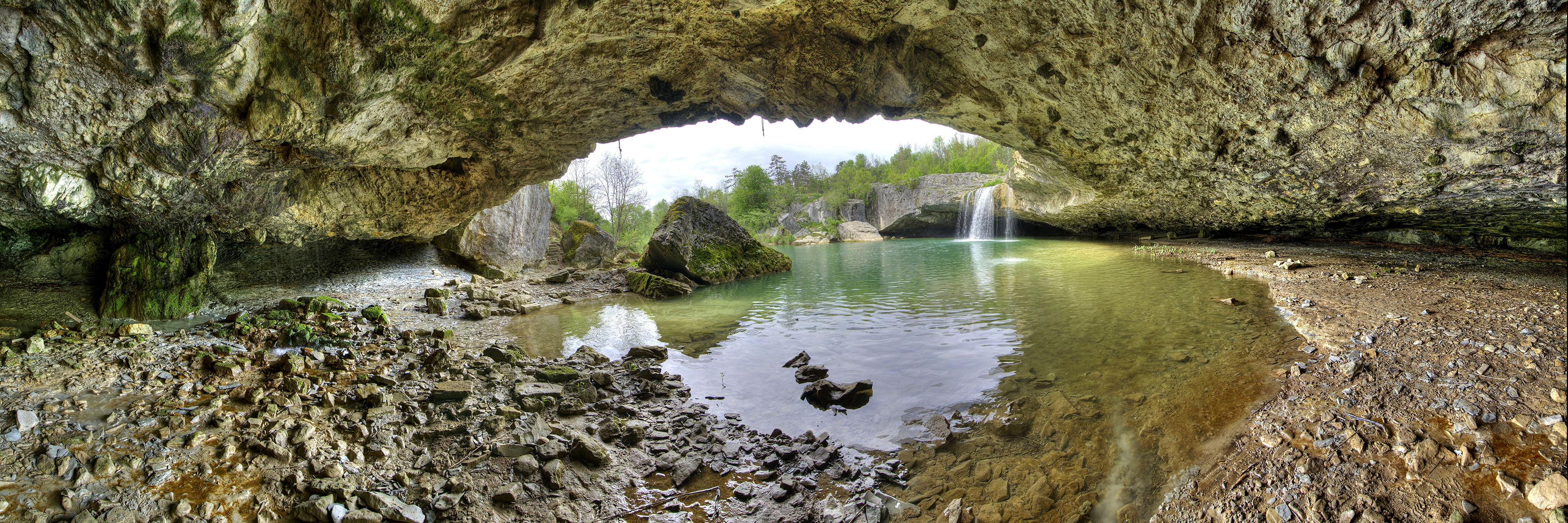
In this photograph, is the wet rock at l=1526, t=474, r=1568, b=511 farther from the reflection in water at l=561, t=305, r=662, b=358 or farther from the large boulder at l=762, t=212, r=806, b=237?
the large boulder at l=762, t=212, r=806, b=237

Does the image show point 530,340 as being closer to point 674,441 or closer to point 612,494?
point 674,441

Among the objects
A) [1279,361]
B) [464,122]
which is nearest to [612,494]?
[1279,361]

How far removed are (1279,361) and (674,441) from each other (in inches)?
197

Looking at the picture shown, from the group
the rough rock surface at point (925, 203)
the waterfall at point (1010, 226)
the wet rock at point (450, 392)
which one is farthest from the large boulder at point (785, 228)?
the wet rock at point (450, 392)

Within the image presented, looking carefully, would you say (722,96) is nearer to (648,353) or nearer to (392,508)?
(648,353)

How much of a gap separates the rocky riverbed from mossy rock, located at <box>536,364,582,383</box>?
17 mm

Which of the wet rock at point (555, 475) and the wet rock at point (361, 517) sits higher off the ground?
the wet rock at point (361, 517)

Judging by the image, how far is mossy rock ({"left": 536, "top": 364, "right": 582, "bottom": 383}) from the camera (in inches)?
195

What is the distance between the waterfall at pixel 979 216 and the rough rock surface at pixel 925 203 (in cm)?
109

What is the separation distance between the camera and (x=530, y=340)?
710 cm

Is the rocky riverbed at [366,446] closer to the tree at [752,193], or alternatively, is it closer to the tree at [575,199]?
the tree at [575,199]

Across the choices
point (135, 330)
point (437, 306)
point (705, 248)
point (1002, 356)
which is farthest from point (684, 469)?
point (705, 248)

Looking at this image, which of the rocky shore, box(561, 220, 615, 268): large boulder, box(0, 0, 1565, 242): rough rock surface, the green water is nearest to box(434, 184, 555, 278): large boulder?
box(561, 220, 615, 268): large boulder

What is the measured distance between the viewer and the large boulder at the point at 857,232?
40438 millimetres
